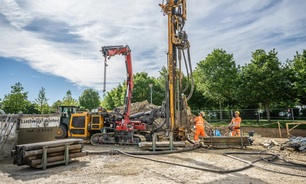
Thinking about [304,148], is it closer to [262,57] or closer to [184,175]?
[184,175]

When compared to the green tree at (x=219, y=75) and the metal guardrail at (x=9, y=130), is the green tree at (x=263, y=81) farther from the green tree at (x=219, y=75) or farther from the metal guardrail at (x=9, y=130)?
the metal guardrail at (x=9, y=130)

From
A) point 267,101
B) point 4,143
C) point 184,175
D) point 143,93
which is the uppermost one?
point 143,93

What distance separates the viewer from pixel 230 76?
101 ft

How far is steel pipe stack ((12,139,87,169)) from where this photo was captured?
650 cm

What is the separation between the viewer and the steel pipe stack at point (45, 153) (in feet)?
21.3

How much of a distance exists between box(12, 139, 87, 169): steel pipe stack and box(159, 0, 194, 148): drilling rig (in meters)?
4.90

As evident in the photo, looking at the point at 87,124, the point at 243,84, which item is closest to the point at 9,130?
the point at 87,124

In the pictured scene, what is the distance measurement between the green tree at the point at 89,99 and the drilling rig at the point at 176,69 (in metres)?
54.0

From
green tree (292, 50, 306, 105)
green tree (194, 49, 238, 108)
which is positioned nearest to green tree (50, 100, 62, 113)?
green tree (194, 49, 238, 108)

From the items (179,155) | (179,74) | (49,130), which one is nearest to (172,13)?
(179,74)

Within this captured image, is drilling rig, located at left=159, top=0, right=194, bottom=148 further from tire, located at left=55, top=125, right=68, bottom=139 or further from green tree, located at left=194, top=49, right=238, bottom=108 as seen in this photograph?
green tree, located at left=194, top=49, right=238, bottom=108

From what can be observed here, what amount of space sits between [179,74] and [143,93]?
96.1 ft

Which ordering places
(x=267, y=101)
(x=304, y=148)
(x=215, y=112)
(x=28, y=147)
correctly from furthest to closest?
(x=215, y=112) → (x=267, y=101) → (x=304, y=148) → (x=28, y=147)

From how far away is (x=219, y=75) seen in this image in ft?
103
